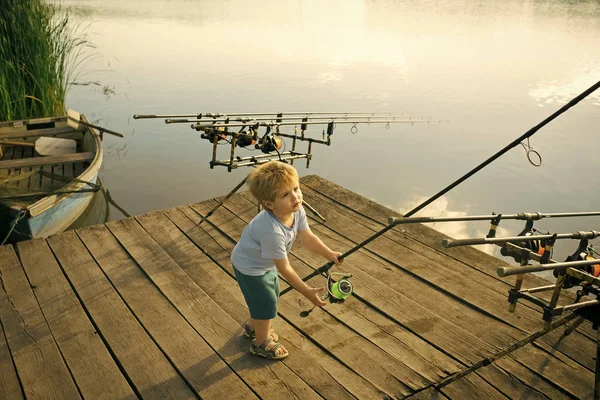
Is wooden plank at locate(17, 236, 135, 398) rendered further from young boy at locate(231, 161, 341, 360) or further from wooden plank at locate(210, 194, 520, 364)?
wooden plank at locate(210, 194, 520, 364)

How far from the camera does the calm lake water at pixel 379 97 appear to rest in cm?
839

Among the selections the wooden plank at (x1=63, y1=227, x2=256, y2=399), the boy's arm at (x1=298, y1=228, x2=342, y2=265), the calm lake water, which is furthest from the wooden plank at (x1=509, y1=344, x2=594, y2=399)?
the calm lake water

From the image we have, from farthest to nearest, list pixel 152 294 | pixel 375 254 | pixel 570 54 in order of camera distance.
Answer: pixel 570 54 < pixel 375 254 < pixel 152 294

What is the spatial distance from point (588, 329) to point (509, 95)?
1073 centimetres

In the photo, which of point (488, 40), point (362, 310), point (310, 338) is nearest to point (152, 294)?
point (310, 338)

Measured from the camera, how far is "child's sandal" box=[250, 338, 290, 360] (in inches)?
128

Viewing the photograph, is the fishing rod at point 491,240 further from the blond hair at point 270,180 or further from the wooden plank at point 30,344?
the wooden plank at point 30,344

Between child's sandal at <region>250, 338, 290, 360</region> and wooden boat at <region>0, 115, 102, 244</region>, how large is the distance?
10.4 ft

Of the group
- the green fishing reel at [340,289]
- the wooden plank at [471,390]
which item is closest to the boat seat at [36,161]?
the green fishing reel at [340,289]

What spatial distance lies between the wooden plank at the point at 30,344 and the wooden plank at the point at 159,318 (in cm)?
53

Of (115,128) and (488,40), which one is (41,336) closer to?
(115,128)

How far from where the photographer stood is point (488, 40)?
67.0 ft

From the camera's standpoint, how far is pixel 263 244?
2869 millimetres

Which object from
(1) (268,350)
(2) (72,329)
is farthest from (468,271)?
(2) (72,329)
